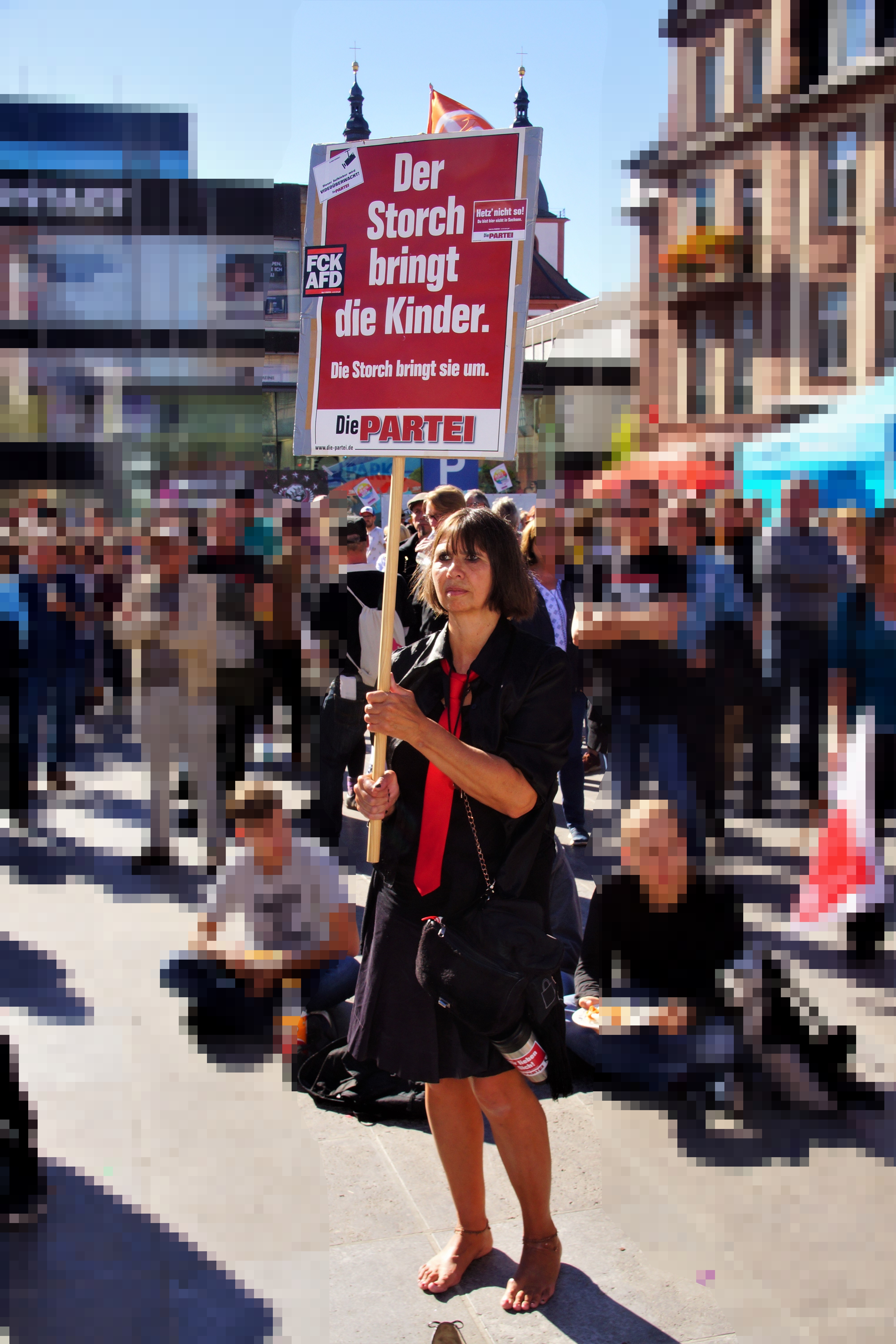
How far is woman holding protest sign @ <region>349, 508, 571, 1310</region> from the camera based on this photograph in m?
2.51

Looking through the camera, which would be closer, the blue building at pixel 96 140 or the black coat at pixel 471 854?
the black coat at pixel 471 854

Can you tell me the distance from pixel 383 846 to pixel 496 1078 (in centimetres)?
64

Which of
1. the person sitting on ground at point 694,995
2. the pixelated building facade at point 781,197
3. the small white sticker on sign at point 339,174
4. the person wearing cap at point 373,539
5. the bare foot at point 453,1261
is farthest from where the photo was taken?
the pixelated building facade at point 781,197

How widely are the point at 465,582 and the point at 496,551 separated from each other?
120mm

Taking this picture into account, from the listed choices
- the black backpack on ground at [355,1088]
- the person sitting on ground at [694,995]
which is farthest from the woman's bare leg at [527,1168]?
the person sitting on ground at [694,995]

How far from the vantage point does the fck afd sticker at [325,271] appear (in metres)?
2.82

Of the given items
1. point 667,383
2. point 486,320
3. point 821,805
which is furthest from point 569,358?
point 486,320

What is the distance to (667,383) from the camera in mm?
10734

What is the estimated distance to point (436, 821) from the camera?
256 centimetres

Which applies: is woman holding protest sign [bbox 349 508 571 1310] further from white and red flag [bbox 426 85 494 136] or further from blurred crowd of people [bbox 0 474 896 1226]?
white and red flag [bbox 426 85 494 136]

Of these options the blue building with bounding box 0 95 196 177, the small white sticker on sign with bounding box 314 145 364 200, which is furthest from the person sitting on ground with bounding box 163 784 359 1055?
the blue building with bounding box 0 95 196 177

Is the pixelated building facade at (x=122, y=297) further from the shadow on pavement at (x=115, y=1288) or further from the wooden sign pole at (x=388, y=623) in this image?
the shadow on pavement at (x=115, y=1288)

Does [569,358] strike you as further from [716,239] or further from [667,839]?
[667,839]

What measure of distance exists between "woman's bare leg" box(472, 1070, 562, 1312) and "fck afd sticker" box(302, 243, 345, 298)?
2.13 m
